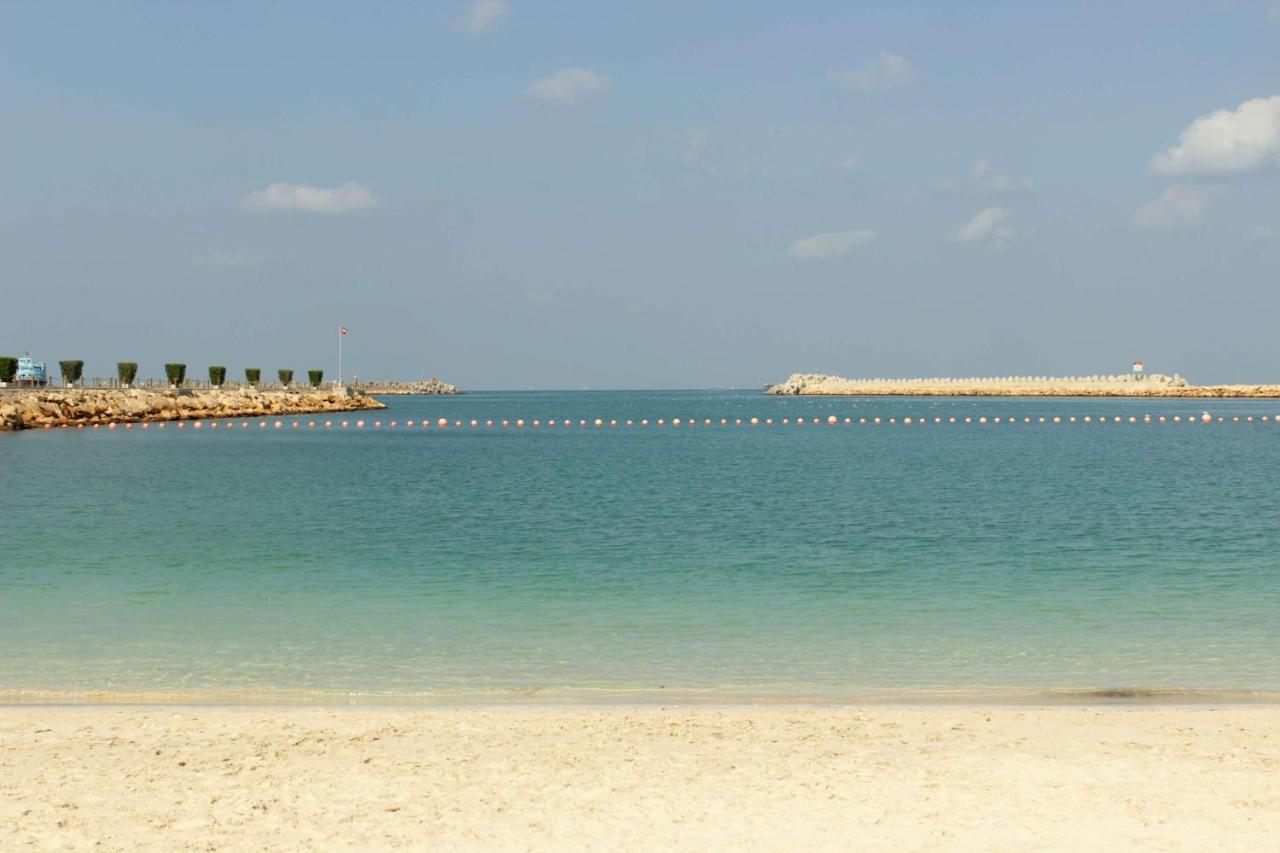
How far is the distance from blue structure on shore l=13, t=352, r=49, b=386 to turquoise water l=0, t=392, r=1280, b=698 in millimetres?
50335

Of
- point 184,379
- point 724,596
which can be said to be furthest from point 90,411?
point 724,596

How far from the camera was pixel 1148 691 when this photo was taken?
10.5 metres

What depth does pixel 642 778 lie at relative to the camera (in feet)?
25.6

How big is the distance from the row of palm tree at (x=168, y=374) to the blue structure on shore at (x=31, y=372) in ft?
4.08

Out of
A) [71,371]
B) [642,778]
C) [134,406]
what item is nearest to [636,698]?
[642,778]

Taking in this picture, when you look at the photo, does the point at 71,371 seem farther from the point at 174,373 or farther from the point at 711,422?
the point at 711,422

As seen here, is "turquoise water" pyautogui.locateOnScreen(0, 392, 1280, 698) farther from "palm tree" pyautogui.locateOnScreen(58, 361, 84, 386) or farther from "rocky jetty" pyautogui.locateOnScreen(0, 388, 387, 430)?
"palm tree" pyautogui.locateOnScreen(58, 361, 84, 386)

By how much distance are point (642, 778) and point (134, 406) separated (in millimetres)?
75977

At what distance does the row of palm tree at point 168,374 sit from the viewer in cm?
7938

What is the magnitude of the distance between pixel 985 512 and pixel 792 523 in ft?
16.5

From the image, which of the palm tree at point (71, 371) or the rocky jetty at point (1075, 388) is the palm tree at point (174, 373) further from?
the rocky jetty at point (1075, 388)

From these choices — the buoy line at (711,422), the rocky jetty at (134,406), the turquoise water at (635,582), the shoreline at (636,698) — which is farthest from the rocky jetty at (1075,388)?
the shoreline at (636,698)

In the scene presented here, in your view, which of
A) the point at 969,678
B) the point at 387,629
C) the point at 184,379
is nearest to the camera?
the point at 969,678

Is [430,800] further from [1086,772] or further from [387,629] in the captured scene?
[387,629]
